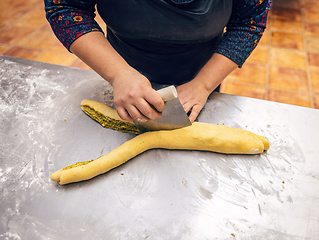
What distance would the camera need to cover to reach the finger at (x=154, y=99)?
0.59m

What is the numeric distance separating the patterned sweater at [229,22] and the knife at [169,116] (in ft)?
1.00

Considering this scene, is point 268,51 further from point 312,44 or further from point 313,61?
point 312,44

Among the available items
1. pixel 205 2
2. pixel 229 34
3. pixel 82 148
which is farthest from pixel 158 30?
pixel 82 148

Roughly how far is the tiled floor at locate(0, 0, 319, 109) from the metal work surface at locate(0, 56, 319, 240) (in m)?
1.22

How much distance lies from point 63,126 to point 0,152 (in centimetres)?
21

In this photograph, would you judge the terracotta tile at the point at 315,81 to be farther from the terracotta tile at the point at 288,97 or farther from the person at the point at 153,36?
the person at the point at 153,36

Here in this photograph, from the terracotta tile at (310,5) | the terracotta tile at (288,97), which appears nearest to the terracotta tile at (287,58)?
the terracotta tile at (288,97)

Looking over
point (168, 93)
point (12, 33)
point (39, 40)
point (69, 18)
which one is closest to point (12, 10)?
point (12, 33)

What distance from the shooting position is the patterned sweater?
68 cm

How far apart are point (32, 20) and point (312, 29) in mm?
3378

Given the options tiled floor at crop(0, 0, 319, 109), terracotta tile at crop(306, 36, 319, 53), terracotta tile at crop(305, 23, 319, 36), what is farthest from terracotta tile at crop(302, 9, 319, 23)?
terracotta tile at crop(306, 36, 319, 53)

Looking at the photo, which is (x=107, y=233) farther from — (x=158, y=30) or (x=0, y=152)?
(x=158, y=30)

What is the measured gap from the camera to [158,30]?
28.1 inches

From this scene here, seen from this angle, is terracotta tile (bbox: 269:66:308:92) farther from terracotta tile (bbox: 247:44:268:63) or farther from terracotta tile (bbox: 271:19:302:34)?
terracotta tile (bbox: 271:19:302:34)
